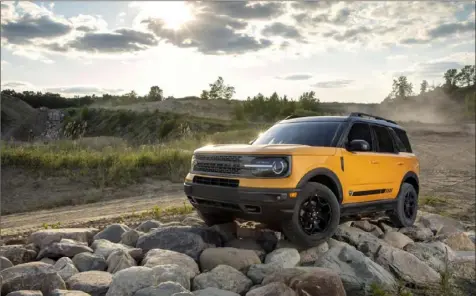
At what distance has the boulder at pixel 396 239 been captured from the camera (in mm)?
8711

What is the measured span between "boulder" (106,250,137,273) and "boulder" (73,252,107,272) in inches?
3.6

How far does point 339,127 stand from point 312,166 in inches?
51.6

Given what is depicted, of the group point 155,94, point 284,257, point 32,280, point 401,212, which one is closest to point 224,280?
point 284,257

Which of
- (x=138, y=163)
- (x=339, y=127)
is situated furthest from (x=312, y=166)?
(x=138, y=163)

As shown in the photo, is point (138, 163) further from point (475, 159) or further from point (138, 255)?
point (475, 159)

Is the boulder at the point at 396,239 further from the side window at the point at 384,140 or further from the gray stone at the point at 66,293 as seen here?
the gray stone at the point at 66,293

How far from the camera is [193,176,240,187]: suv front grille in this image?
6.66 meters

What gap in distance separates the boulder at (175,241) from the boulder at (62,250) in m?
0.83

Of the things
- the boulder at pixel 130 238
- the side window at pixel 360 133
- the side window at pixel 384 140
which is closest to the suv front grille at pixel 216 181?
the boulder at pixel 130 238

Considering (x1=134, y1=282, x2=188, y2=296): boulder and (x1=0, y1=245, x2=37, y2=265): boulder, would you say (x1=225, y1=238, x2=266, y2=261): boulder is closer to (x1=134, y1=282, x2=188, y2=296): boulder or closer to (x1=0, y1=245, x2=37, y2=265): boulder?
(x1=134, y1=282, x2=188, y2=296): boulder

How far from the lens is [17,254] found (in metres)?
6.54

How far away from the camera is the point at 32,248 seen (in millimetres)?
6898

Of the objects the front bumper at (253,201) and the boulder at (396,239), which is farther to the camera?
the boulder at (396,239)

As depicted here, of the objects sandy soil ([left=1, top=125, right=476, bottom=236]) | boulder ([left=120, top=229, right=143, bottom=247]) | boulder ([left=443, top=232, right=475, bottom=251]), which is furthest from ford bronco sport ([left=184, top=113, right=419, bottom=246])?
sandy soil ([left=1, top=125, right=476, bottom=236])
